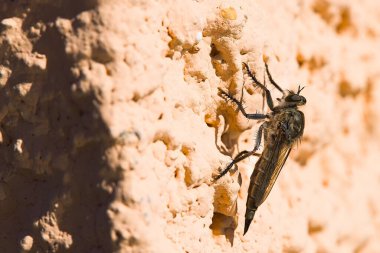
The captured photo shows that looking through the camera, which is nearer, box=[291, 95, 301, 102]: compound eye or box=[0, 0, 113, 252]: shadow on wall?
box=[0, 0, 113, 252]: shadow on wall

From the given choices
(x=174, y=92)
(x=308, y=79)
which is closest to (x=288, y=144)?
(x=308, y=79)

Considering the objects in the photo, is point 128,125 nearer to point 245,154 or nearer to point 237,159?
point 237,159

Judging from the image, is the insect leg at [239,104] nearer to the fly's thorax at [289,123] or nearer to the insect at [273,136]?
the insect at [273,136]

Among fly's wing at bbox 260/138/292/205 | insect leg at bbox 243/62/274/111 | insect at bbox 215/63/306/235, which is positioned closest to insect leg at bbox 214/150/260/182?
insect at bbox 215/63/306/235

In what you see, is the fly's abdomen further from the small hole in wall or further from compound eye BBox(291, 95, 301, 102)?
compound eye BBox(291, 95, 301, 102)

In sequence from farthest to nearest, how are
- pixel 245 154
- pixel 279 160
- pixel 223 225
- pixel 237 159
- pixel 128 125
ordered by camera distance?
pixel 279 160 → pixel 245 154 → pixel 237 159 → pixel 223 225 → pixel 128 125

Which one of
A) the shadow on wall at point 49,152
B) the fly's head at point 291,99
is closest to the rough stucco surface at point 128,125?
the shadow on wall at point 49,152

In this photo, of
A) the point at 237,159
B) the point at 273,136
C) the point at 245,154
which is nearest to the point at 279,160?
the point at 273,136
